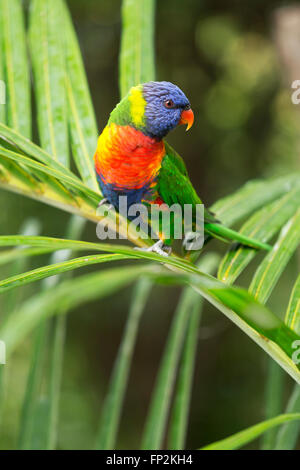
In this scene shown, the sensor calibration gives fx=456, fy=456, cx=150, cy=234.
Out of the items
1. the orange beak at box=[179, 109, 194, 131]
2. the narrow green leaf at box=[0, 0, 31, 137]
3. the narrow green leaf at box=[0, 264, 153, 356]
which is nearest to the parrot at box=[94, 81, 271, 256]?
the orange beak at box=[179, 109, 194, 131]

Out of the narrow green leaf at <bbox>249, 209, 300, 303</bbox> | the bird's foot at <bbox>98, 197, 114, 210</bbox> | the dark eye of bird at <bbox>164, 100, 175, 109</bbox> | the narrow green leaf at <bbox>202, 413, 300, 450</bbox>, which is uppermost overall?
the dark eye of bird at <bbox>164, 100, 175, 109</bbox>

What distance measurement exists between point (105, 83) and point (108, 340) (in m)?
1.60

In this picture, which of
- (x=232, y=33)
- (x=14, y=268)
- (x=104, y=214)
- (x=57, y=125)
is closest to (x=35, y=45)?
(x=57, y=125)

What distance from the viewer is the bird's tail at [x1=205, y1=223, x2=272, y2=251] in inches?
29.4

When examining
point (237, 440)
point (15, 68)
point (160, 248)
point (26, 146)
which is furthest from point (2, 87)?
point (237, 440)

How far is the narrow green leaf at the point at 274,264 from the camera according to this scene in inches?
25.4

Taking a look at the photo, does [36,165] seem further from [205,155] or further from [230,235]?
[205,155]

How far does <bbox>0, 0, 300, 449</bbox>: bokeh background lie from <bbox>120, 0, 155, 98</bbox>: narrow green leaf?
174 cm

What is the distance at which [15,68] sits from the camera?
28.5 inches

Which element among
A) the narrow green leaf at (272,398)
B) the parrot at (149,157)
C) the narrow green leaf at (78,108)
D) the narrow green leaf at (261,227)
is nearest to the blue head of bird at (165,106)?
the parrot at (149,157)

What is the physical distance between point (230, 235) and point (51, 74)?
392 mm

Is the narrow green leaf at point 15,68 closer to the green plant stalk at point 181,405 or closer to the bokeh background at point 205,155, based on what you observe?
the green plant stalk at point 181,405

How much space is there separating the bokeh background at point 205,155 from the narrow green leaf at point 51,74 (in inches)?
69.5

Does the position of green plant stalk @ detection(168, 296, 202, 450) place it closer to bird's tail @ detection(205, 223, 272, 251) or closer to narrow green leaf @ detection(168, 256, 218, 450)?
narrow green leaf @ detection(168, 256, 218, 450)
